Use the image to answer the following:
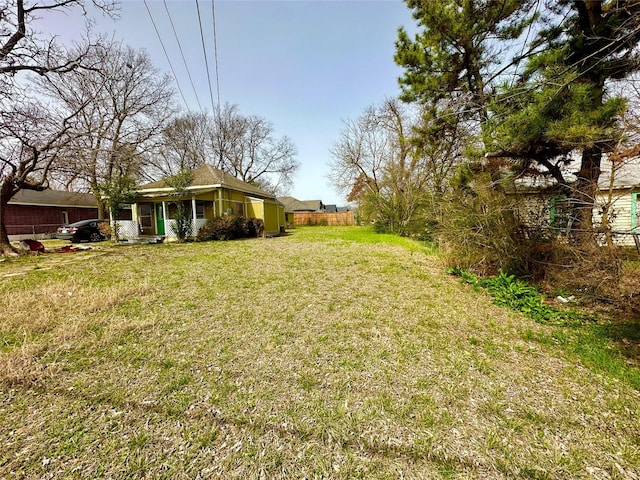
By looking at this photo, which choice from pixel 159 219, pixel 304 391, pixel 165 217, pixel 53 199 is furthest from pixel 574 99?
pixel 53 199

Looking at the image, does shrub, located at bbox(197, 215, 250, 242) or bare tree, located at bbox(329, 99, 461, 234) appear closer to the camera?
shrub, located at bbox(197, 215, 250, 242)

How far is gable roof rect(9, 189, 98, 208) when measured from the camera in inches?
640

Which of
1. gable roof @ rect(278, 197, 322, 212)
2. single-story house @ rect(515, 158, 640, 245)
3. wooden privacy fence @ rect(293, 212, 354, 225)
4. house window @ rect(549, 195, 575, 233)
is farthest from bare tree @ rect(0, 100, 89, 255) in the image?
gable roof @ rect(278, 197, 322, 212)

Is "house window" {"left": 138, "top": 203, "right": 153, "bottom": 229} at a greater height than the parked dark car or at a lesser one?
greater

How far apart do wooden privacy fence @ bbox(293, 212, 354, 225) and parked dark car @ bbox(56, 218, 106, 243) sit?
20912 mm

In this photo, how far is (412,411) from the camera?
1.99 m

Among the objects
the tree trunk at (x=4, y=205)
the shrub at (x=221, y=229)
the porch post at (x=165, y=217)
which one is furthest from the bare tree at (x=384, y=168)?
the tree trunk at (x=4, y=205)

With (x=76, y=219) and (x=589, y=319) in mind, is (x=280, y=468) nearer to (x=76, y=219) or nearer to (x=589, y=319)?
(x=589, y=319)

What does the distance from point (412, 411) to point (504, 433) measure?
0.61m

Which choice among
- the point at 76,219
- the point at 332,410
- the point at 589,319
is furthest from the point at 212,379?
the point at 76,219

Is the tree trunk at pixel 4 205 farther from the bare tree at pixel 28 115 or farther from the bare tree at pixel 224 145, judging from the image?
the bare tree at pixel 224 145

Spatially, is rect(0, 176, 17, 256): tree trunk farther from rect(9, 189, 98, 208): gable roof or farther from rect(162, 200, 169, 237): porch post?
rect(9, 189, 98, 208): gable roof

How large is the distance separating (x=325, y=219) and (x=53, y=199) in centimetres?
2476

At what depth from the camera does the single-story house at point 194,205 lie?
13.0 m
